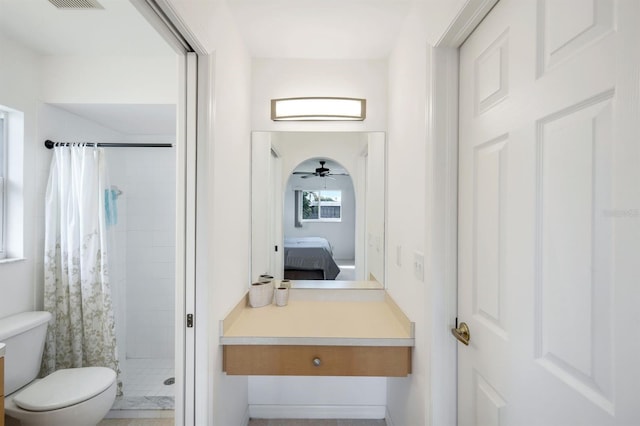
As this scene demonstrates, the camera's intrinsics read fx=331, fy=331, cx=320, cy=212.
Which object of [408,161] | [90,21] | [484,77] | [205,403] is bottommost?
[205,403]

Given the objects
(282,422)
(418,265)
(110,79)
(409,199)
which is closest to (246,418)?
(282,422)

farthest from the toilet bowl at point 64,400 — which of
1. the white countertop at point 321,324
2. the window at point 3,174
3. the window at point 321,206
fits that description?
the window at point 321,206

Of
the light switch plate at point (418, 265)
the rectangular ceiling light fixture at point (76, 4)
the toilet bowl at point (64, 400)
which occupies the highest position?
the rectangular ceiling light fixture at point (76, 4)

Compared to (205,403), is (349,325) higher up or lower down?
higher up

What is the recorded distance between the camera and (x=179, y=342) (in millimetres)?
1411

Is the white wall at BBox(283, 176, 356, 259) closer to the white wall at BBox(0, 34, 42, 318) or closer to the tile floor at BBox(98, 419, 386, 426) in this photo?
the tile floor at BBox(98, 419, 386, 426)

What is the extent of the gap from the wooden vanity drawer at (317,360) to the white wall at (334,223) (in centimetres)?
84

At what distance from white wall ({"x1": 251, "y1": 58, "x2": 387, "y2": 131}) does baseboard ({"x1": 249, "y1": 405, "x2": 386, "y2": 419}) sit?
1896 millimetres

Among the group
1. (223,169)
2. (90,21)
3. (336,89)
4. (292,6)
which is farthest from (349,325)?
(90,21)

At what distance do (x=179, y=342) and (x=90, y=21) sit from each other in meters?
1.72

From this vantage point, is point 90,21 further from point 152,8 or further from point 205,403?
point 205,403

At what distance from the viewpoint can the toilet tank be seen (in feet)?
A: 5.83

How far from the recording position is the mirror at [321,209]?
227 centimetres

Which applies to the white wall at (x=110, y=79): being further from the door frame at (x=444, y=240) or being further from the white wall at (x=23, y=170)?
the door frame at (x=444, y=240)
